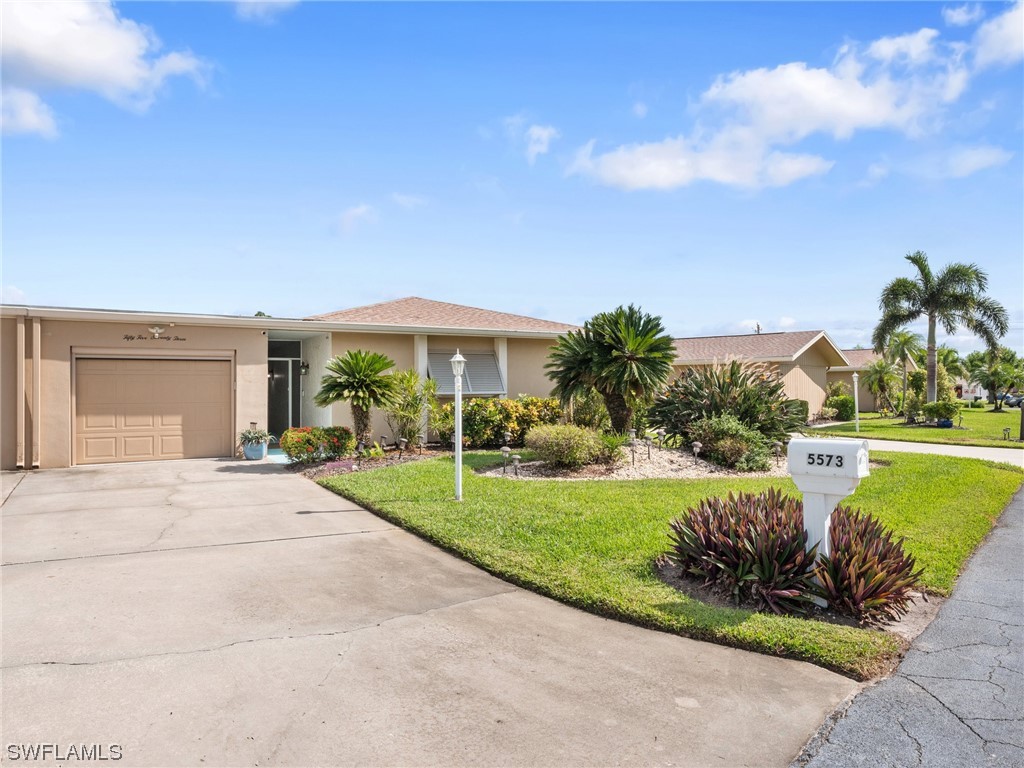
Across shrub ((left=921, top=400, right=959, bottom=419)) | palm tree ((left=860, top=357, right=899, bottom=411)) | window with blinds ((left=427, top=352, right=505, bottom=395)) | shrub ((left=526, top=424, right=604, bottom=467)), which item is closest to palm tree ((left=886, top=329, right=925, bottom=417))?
palm tree ((left=860, top=357, right=899, bottom=411))

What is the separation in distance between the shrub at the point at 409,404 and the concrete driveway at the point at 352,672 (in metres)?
6.85

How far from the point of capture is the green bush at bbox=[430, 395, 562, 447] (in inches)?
612

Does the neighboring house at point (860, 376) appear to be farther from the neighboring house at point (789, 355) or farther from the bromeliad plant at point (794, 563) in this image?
the bromeliad plant at point (794, 563)

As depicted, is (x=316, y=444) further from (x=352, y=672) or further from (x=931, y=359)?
(x=931, y=359)

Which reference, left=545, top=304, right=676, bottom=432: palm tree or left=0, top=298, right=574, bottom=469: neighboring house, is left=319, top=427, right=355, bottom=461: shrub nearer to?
left=0, top=298, right=574, bottom=469: neighboring house

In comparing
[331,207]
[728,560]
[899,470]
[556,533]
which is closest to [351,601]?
[556,533]

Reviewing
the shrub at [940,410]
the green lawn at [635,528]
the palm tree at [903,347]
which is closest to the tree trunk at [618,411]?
the green lawn at [635,528]

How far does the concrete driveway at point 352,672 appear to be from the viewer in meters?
3.38

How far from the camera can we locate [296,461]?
13633mm

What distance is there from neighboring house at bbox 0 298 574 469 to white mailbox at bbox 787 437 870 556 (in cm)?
1198

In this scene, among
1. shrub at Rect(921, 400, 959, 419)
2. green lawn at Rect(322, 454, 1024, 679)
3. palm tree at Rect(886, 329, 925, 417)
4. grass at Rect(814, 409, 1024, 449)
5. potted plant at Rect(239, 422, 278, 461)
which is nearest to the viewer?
green lawn at Rect(322, 454, 1024, 679)

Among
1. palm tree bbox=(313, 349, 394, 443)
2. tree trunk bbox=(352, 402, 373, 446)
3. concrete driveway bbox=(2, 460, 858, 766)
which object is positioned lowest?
concrete driveway bbox=(2, 460, 858, 766)

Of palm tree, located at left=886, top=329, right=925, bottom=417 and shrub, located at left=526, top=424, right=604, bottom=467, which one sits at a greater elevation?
palm tree, located at left=886, top=329, right=925, bottom=417

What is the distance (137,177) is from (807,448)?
475 inches
